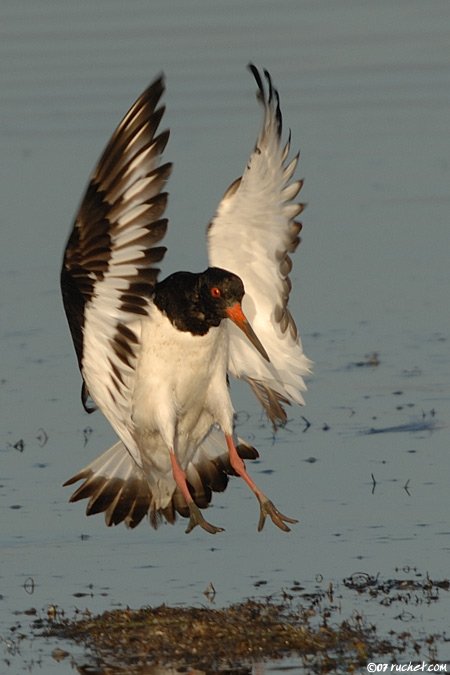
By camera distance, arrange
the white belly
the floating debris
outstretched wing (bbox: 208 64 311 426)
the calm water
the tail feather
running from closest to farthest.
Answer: the floating debris
the calm water
the white belly
outstretched wing (bbox: 208 64 311 426)
the tail feather

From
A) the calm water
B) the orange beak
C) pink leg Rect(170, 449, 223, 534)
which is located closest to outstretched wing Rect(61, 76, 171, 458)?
the orange beak

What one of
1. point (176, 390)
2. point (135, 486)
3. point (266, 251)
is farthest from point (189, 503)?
point (266, 251)

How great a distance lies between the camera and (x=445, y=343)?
11.9 metres

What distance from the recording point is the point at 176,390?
8.97 meters

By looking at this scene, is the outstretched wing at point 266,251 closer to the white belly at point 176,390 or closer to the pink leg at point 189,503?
the white belly at point 176,390

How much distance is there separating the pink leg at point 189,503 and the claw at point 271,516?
0.21m

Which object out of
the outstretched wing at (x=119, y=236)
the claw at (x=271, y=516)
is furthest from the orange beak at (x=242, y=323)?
the claw at (x=271, y=516)

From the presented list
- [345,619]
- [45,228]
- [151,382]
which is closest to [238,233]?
[151,382]

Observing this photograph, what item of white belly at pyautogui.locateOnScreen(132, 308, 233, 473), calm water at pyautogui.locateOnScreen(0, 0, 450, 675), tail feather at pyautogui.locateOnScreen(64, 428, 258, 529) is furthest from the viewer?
tail feather at pyautogui.locateOnScreen(64, 428, 258, 529)

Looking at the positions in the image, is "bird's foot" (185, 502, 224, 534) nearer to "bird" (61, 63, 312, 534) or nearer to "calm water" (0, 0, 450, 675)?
"bird" (61, 63, 312, 534)

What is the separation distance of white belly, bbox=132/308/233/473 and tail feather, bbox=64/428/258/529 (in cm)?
14

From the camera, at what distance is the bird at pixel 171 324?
7.84 m

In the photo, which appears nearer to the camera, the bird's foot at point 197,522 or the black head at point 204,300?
the bird's foot at point 197,522

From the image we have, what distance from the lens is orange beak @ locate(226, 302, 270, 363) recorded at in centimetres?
870
